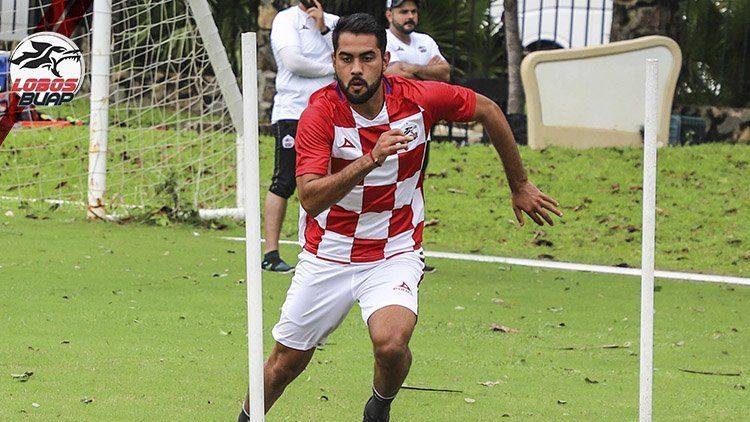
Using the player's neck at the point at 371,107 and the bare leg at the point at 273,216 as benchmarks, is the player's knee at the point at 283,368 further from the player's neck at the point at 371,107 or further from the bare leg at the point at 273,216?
the bare leg at the point at 273,216

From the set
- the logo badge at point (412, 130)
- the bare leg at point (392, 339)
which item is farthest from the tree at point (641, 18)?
the bare leg at point (392, 339)

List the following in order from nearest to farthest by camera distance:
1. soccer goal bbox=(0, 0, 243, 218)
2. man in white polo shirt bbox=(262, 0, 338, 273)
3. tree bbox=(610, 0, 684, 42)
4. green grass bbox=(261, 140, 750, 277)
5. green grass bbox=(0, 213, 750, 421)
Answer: green grass bbox=(0, 213, 750, 421) < man in white polo shirt bbox=(262, 0, 338, 273) < soccer goal bbox=(0, 0, 243, 218) < green grass bbox=(261, 140, 750, 277) < tree bbox=(610, 0, 684, 42)

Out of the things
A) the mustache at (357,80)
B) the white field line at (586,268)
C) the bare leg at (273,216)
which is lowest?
the white field line at (586,268)

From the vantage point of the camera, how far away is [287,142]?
9141mm

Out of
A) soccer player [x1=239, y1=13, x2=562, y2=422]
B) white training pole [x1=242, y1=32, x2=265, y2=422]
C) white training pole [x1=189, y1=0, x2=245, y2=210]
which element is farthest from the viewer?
white training pole [x1=189, y1=0, x2=245, y2=210]

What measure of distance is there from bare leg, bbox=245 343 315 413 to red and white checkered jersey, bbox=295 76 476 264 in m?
0.39

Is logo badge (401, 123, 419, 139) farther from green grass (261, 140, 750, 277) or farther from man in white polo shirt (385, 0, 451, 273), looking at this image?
green grass (261, 140, 750, 277)

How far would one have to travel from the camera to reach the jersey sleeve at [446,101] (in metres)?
5.40

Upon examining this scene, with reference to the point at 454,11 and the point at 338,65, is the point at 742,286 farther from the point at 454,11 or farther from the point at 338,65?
the point at 454,11

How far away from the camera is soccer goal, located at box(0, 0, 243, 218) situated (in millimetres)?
11156

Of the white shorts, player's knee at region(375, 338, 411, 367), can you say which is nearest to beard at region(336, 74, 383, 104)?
the white shorts

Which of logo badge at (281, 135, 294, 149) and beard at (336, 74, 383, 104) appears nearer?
beard at (336, 74, 383, 104)

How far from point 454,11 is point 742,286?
7745 millimetres

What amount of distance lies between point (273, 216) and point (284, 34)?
1.23m
